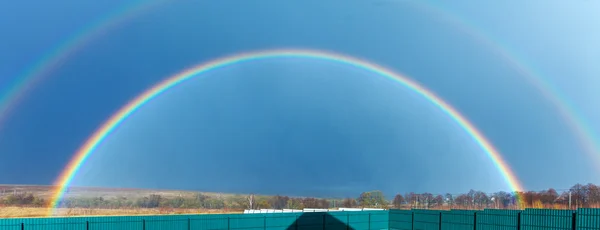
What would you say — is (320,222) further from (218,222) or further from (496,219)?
(496,219)

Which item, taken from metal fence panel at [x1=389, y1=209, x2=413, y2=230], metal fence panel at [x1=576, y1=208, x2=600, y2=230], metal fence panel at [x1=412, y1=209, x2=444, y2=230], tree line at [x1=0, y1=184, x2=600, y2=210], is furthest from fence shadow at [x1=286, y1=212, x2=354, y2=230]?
tree line at [x1=0, y1=184, x2=600, y2=210]

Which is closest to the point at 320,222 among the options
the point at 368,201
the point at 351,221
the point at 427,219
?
the point at 351,221

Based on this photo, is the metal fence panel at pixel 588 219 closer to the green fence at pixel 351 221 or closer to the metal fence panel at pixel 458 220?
the green fence at pixel 351 221

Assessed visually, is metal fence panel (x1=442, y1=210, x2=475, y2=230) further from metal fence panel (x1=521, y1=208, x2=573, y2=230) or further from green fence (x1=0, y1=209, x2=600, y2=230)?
metal fence panel (x1=521, y1=208, x2=573, y2=230)

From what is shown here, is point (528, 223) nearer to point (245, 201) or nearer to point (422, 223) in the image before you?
point (422, 223)

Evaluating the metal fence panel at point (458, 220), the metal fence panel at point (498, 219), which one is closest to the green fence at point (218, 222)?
the metal fence panel at point (458, 220)

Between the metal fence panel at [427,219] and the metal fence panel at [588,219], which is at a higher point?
the metal fence panel at [588,219]

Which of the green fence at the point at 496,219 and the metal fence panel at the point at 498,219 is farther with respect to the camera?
the metal fence panel at the point at 498,219

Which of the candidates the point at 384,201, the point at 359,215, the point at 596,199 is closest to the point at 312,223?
the point at 359,215
